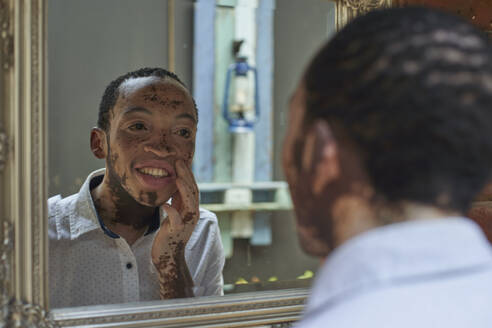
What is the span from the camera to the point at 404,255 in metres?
0.33

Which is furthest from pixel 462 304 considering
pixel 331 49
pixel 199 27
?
pixel 199 27

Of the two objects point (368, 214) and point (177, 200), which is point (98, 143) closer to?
point (177, 200)

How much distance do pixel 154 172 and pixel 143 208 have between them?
Result: 0.07m

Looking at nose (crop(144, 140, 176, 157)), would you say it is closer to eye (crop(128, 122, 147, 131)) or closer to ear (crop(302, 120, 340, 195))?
eye (crop(128, 122, 147, 131))

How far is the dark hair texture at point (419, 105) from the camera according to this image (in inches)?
12.8

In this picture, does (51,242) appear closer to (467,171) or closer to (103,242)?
(103,242)

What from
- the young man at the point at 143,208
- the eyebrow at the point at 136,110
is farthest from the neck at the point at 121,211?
the eyebrow at the point at 136,110

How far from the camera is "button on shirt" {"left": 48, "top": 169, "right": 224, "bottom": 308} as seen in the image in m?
0.69

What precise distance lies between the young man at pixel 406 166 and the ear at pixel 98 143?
19.9 inches

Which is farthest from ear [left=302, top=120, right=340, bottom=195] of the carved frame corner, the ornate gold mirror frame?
the carved frame corner

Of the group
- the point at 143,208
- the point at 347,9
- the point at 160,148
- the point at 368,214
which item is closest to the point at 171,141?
the point at 160,148

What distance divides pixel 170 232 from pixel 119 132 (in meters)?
0.19

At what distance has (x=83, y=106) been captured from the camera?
75 cm

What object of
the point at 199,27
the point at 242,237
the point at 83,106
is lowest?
the point at 242,237
